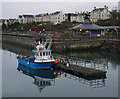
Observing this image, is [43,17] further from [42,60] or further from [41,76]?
[41,76]

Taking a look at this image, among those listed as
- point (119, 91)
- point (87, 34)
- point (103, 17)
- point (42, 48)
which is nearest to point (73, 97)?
point (119, 91)

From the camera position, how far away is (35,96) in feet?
74.1

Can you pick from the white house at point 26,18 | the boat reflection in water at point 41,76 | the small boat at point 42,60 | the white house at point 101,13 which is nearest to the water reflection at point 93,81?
the boat reflection in water at point 41,76

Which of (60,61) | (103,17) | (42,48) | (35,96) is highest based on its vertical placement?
(103,17)

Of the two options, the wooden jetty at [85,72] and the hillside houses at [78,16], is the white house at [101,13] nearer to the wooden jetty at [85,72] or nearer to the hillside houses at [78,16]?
the hillside houses at [78,16]

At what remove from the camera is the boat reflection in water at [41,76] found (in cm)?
2717

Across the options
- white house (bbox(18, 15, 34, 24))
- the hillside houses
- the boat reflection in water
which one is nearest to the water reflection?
the boat reflection in water

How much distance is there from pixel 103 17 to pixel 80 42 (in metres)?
64.9

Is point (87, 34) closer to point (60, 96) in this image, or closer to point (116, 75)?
point (116, 75)

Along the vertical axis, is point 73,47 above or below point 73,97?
above

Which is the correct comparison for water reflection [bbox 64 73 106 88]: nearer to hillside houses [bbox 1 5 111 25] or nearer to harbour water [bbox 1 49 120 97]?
harbour water [bbox 1 49 120 97]

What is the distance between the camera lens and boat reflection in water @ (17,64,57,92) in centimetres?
2717

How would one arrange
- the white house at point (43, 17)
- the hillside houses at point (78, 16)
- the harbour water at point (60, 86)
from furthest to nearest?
the white house at point (43, 17)
the hillside houses at point (78, 16)
the harbour water at point (60, 86)

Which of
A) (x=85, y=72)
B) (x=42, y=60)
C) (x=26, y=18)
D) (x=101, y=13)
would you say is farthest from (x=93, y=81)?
(x=26, y=18)
